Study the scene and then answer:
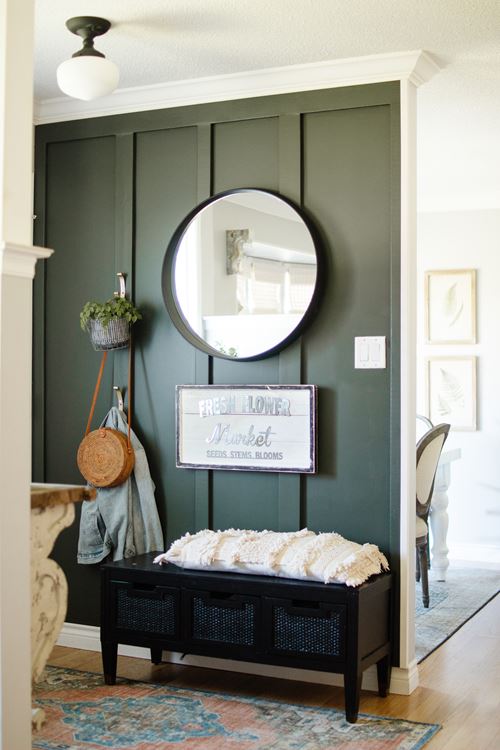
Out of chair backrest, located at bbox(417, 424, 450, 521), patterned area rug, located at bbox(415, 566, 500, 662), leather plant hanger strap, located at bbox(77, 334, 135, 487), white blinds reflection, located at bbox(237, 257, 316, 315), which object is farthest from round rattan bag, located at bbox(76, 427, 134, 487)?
chair backrest, located at bbox(417, 424, 450, 521)

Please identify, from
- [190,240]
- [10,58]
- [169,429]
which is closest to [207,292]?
[190,240]

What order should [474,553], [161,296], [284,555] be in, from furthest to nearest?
[474,553] → [161,296] → [284,555]

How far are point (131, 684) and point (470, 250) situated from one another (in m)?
4.02

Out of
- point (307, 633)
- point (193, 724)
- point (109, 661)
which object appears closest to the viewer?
point (193, 724)

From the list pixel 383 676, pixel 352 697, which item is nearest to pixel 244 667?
pixel 383 676

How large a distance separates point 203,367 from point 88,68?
1.33 metres

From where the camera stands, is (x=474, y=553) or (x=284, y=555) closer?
(x=284, y=555)

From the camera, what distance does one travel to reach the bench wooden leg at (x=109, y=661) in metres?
3.68

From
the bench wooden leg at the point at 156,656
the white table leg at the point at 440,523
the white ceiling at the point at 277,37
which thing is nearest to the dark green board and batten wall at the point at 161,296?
the white ceiling at the point at 277,37

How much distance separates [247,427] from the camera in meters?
3.88

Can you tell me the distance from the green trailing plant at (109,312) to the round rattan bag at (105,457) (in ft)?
1.56

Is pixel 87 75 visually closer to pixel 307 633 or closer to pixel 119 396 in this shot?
pixel 119 396

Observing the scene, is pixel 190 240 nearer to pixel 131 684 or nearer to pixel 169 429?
pixel 169 429

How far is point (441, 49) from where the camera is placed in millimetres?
3541
